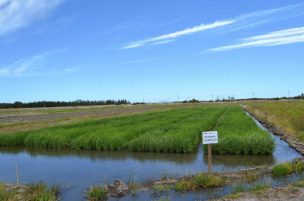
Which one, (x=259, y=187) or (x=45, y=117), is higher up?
(x=45, y=117)

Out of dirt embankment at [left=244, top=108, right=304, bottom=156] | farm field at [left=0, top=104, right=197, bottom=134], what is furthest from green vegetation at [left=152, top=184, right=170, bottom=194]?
farm field at [left=0, top=104, right=197, bottom=134]

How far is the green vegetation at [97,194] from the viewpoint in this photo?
9438mm

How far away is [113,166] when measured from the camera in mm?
14367

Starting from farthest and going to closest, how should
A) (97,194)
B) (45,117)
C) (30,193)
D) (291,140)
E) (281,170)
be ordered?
1. (45,117)
2. (291,140)
3. (281,170)
4. (30,193)
5. (97,194)

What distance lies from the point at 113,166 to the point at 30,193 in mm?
4856

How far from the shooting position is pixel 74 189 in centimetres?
1088

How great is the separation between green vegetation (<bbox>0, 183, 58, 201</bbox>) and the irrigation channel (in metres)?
0.51

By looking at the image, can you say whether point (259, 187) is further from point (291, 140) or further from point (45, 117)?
point (45, 117)

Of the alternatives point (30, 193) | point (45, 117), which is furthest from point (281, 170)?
point (45, 117)

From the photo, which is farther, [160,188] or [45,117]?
[45,117]

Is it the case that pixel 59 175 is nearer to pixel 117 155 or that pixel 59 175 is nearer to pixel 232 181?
pixel 117 155

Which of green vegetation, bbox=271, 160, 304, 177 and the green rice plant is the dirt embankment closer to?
green vegetation, bbox=271, 160, 304, 177

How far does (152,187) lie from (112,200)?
124 centimetres

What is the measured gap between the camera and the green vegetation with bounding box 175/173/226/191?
10.00 metres
